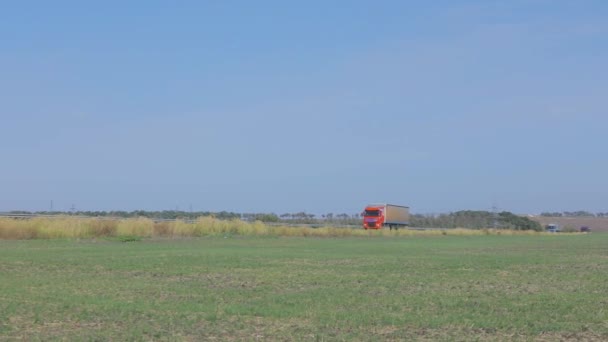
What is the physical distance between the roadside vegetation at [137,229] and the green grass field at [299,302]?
2285cm

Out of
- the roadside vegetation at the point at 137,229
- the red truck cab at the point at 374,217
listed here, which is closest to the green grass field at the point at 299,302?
the roadside vegetation at the point at 137,229

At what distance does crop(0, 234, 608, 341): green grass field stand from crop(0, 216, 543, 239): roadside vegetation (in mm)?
22849

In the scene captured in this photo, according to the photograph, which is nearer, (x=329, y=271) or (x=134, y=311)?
(x=134, y=311)

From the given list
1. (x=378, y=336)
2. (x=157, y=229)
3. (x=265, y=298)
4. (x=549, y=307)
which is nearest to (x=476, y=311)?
(x=549, y=307)

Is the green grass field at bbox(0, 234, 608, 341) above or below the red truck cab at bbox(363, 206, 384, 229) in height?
below

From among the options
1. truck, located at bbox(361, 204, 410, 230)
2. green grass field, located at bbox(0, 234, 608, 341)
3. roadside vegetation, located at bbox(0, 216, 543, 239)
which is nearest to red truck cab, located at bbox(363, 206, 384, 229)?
truck, located at bbox(361, 204, 410, 230)

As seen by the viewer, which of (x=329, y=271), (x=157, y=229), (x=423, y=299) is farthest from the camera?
(x=157, y=229)

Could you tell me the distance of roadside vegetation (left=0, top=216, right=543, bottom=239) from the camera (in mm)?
43062

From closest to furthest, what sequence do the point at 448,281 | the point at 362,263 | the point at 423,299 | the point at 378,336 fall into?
the point at 378,336 → the point at 423,299 → the point at 448,281 → the point at 362,263

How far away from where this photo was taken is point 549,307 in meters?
12.5

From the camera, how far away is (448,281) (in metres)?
17.0

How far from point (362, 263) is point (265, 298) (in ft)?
32.2

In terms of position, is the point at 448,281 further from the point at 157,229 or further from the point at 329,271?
the point at 157,229

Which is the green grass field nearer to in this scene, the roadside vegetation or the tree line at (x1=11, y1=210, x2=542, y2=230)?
the roadside vegetation
